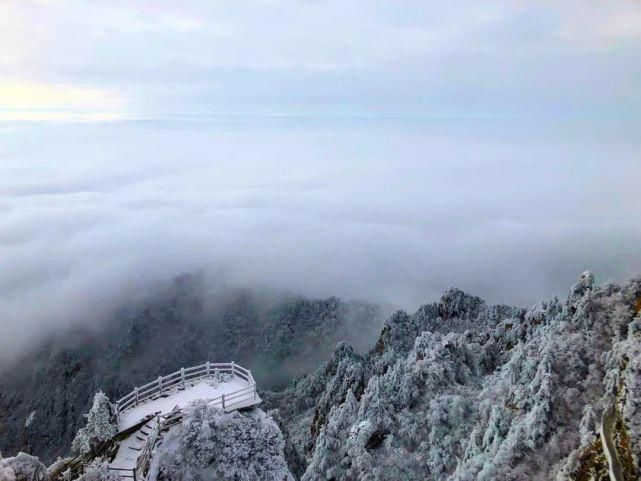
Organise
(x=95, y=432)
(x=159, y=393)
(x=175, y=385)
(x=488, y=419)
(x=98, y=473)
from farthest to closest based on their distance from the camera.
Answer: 1. (x=175, y=385)
2. (x=159, y=393)
3. (x=95, y=432)
4. (x=98, y=473)
5. (x=488, y=419)

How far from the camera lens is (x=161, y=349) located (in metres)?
114

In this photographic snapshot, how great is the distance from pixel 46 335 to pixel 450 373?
121 metres

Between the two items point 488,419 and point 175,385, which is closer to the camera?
point 488,419

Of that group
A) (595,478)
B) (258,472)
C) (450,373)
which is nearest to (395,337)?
(450,373)

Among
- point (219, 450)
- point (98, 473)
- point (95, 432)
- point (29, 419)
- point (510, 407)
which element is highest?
point (510, 407)

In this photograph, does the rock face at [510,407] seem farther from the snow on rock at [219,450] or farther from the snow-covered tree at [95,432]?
the snow-covered tree at [95,432]

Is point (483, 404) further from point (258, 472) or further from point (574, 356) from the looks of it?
point (258, 472)

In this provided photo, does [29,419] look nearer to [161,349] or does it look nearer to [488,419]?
[161,349]

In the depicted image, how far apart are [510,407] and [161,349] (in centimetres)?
10909

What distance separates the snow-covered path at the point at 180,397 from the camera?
2382 centimetres

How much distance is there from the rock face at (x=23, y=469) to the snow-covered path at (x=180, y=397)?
3.54 m

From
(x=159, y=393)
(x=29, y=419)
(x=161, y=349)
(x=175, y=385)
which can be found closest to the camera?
(x=159, y=393)

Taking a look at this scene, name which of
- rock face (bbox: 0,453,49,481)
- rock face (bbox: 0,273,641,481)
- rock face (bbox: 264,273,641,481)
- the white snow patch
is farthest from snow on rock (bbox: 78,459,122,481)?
the white snow patch

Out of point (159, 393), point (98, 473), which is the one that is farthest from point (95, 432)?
point (159, 393)
